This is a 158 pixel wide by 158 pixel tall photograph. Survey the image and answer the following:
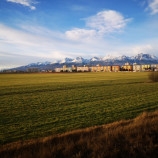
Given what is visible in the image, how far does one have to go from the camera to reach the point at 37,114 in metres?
11.4

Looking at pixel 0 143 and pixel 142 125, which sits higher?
pixel 142 125

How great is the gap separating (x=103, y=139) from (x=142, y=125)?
115 inches

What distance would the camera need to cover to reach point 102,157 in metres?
4.26

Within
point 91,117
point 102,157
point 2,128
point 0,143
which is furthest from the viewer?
point 91,117

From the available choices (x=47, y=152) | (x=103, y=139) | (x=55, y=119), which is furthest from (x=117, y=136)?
(x=55, y=119)

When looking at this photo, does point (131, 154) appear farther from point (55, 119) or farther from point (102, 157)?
point (55, 119)

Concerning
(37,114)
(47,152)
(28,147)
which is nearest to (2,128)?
(37,114)

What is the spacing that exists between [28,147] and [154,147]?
5.47m

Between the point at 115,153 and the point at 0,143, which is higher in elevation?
the point at 115,153

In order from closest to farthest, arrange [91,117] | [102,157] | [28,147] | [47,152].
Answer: [102,157] → [47,152] → [28,147] → [91,117]

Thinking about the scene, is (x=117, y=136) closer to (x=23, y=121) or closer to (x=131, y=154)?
(x=131, y=154)

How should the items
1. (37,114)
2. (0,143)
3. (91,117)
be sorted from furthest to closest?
(37,114)
(91,117)
(0,143)

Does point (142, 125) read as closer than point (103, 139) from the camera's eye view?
No

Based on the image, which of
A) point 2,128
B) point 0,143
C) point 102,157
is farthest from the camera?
point 2,128
